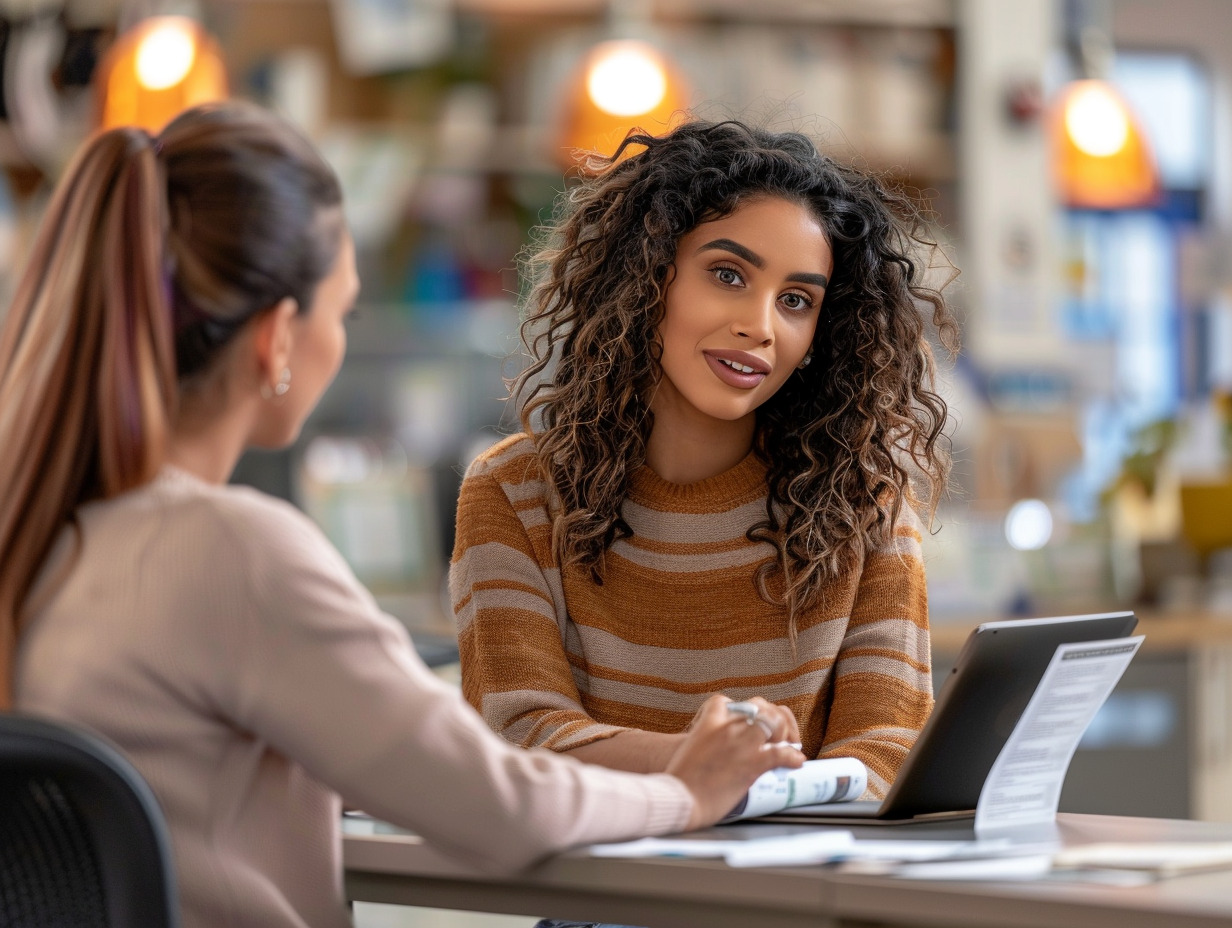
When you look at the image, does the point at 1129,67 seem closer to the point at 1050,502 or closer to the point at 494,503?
the point at 1050,502

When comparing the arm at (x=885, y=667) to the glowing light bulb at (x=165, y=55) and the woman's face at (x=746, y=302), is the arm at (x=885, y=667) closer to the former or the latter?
the woman's face at (x=746, y=302)

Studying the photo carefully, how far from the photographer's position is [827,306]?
167 cm

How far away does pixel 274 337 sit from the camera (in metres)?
1.06

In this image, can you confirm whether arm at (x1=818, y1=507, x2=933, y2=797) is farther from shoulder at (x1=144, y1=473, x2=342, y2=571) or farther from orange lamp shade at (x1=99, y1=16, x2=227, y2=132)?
orange lamp shade at (x1=99, y1=16, x2=227, y2=132)

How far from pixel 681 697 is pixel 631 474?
0.24 meters

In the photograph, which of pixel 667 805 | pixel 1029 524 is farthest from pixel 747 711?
pixel 1029 524

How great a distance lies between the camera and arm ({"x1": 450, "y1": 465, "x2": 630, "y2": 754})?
143 centimetres

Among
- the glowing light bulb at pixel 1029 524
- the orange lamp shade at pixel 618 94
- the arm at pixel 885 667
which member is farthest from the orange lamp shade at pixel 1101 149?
the arm at pixel 885 667

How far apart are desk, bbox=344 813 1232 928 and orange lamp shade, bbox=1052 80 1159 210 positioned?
331 cm

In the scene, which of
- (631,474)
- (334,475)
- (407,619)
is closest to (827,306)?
(631,474)

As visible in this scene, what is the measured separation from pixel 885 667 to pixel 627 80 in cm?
267

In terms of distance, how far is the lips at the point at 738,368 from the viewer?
1.53m


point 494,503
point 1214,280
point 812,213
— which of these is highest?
point 1214,280

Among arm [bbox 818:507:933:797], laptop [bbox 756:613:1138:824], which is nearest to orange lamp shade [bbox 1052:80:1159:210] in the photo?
arm [bbox 818:507:933:797]
